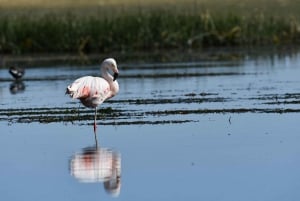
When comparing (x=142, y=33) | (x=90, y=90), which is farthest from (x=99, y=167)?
(x=142, y=33)

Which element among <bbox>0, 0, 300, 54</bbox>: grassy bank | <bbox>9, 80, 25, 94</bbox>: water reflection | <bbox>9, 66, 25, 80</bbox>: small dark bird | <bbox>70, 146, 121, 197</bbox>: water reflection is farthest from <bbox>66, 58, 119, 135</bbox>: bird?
<bbox>0, 0, 300, 54</bbox>: grassy bank

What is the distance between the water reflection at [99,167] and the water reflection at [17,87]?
1108cm

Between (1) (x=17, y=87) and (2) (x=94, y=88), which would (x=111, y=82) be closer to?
(2) (x=94, y=88)

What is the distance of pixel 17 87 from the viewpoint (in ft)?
86.9

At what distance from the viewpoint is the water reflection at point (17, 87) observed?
25.3 metres

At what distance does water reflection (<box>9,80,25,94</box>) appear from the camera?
25278 mm

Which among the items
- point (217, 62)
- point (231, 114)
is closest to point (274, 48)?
point (217, 62)

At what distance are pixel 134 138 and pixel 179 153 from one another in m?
1.67

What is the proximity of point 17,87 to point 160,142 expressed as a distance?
12.2 metres

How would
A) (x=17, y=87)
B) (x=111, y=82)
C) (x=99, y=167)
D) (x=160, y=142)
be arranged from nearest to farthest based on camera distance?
(x=99, y=167) < (x=160, y=142) < (x=111, y=82) < (x=17, y=87)

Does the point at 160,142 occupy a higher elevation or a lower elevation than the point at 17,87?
lower

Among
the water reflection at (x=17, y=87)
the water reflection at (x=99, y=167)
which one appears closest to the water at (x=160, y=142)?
the water reflection at (x=99, y=167)

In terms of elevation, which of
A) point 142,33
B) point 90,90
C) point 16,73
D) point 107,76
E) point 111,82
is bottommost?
point 90,90

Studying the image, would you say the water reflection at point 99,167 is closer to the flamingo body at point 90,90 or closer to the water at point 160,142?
the water at point 160,142
